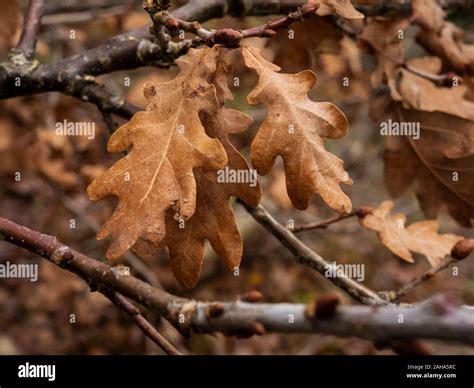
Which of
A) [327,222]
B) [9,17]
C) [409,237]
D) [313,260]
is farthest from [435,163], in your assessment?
[9,17]

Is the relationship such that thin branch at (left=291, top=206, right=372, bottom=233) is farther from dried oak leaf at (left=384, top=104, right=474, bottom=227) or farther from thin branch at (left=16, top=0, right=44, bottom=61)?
thin branch at (left=16, top=0, right=44, bottom=61)

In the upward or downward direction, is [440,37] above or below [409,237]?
above

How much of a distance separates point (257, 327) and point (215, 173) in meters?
0.58

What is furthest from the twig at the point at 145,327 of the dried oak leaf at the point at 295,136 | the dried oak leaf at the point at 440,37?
the dried oak leaf at the point at 440,37

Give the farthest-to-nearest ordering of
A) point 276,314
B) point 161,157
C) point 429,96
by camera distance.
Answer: point 429,96 < point 161,157 < point 276,314

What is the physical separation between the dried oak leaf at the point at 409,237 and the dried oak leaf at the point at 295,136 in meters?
0.39

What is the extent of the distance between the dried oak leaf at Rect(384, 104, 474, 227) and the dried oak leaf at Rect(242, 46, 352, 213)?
729 millimetres

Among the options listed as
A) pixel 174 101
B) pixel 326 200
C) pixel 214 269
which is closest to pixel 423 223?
pixel 326 200

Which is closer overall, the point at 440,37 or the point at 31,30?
the point at 31,30

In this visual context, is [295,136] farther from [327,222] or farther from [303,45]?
[303,45]

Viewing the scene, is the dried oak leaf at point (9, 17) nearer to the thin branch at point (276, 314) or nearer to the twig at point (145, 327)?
the thin branch at point (276, 314)

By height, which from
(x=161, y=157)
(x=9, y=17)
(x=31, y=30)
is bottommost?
(x=161, y=157)

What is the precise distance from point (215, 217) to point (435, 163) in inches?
37.3

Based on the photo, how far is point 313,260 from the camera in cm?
142
